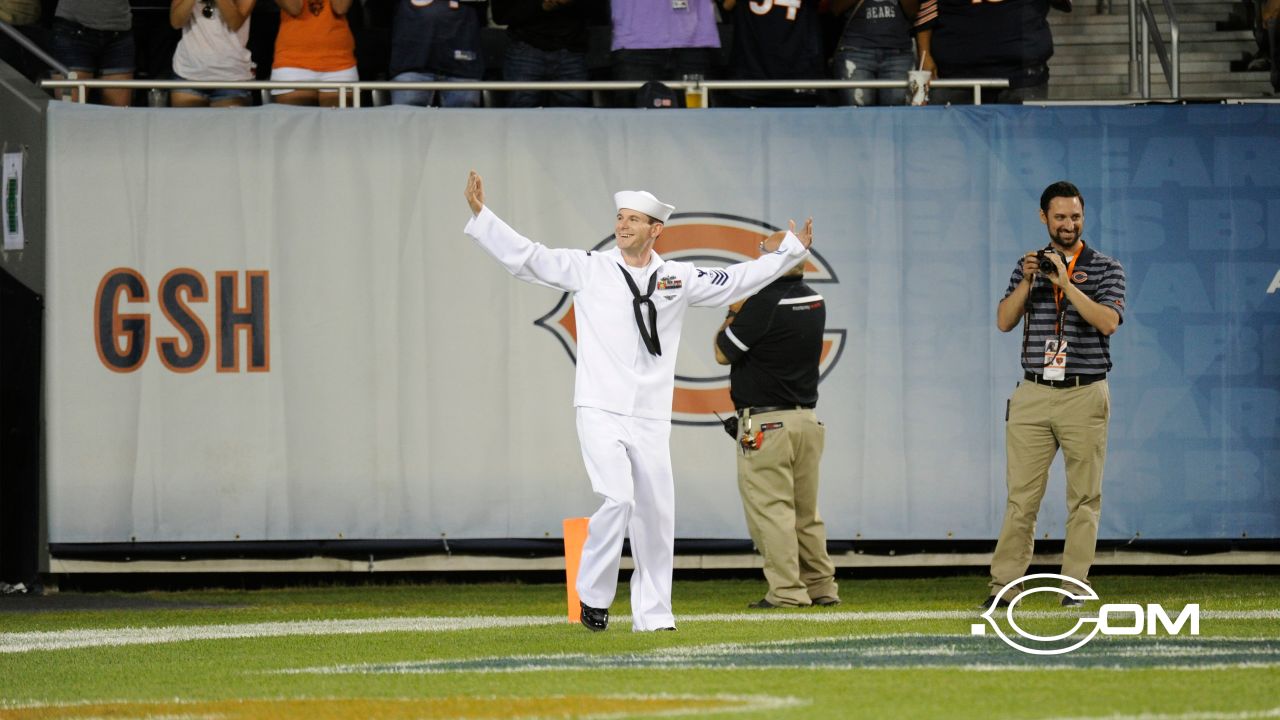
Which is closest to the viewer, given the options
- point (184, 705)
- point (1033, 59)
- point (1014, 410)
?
point (184, 705)

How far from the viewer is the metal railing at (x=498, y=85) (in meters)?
12.0

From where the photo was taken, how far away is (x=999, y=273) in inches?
469

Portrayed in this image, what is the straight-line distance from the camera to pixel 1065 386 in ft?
30.9

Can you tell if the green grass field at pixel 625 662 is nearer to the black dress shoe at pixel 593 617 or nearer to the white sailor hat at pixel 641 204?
the black dress shoe at pixel 593 617

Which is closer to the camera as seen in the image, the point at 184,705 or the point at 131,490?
the point at 184,705

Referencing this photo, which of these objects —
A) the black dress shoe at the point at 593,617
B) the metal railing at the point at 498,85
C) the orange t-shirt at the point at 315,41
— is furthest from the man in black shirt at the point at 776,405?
the orange t-shirt at the point at 315,41

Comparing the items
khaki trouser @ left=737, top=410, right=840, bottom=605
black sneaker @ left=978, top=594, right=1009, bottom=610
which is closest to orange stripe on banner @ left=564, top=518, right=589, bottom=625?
khaki trouser @ left=737, top=410, right=840, bottom=605

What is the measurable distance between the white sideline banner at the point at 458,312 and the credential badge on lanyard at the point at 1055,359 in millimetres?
2476

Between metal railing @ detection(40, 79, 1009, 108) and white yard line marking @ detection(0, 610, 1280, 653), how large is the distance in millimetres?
4044

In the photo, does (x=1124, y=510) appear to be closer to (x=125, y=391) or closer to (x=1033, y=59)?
(x=1033, y=59)

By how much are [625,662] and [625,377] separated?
1669mm

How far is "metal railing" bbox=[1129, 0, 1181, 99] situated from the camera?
12.3m

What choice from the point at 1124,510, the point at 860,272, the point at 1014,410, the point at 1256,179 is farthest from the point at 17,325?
the point at 1256,179

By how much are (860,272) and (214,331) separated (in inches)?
178
